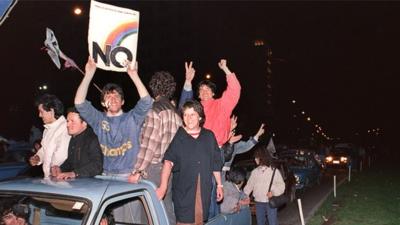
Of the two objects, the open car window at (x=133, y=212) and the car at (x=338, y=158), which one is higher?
the open car window at (x=133, y=212)

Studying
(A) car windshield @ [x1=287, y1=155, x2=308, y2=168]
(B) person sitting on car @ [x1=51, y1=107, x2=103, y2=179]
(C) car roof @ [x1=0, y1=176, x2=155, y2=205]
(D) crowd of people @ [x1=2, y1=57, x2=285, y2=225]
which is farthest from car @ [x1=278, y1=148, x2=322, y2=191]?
(C) car roof @ [x1=0, y1=176, x2=155, y2=205]

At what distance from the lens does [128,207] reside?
4.31 m

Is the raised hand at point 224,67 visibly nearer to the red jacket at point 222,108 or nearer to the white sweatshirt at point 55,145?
the red jacket at point 222,108

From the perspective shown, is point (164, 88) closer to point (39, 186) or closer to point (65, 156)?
point (65, 156)

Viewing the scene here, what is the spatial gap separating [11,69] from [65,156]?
24.4 metres

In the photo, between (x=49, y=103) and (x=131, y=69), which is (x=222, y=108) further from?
(x=49, y=103)

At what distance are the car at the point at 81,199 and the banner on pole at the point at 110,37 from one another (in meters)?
1.35

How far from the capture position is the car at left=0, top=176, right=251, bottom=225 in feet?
11.2

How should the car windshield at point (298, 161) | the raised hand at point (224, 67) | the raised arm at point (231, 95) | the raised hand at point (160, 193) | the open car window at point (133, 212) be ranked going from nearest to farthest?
1. the open car window at point (133, 212)
2. the raised hand at point (160, 193)
3. the raised arm at point (231, 95)
4. the raised hand at point (224, 67)
5. the car windshield at point (298, 161)

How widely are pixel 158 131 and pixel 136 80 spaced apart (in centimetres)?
55

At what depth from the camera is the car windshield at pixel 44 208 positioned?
3502mm

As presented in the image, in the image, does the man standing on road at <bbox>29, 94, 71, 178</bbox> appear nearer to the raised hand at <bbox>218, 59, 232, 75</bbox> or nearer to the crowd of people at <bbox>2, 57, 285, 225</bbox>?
the crowd of people at <bbox>2, 57, 285, 225</bbox>

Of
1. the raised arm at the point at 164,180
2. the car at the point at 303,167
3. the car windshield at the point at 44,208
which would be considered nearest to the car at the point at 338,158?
the car at the point at 303,167

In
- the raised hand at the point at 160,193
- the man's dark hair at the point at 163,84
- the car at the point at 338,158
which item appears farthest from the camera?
the car at the point at 338,158
